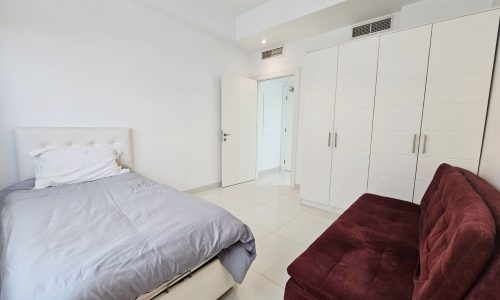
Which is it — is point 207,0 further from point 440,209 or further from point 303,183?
point 440,209

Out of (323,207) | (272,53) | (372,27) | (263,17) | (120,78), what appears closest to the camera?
(120,78)

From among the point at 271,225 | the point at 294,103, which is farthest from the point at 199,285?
the point at 294,103

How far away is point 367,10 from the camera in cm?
272

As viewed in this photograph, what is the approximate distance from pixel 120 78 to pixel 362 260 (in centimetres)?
305

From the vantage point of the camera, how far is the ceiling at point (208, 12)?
289 cm

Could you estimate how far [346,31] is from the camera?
3.16 meters

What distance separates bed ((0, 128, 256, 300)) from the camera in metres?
0.88

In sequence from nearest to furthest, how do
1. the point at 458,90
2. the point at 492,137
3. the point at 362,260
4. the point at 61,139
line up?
1. the point at 362,260
2. the point at 492,137
3. the point at 458,90
4. the point at 61,139

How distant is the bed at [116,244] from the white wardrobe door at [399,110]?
1918 mm

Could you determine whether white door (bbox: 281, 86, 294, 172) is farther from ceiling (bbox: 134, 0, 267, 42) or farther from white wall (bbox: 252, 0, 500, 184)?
ceiling (bbox: 134, 0, 267, 42)

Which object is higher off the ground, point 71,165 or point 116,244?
point 71,165

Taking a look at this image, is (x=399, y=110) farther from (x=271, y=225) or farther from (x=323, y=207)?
(x=271, y=225)

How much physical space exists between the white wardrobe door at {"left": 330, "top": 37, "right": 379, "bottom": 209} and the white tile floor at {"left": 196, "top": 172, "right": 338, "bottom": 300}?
18.5 inches

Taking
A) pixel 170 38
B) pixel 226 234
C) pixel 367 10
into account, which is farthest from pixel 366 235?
pixel 170 38
